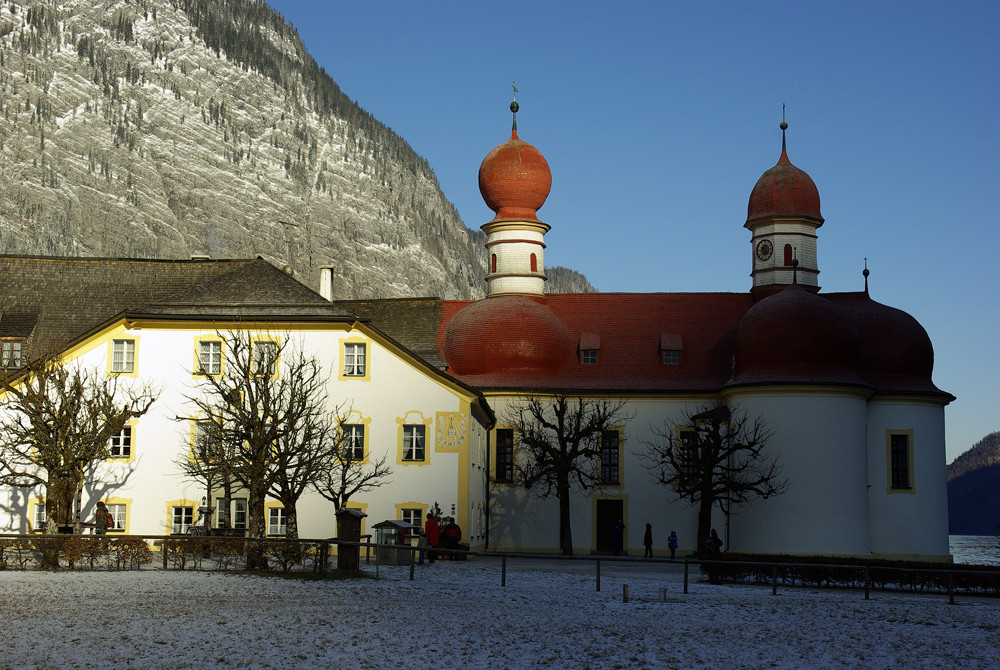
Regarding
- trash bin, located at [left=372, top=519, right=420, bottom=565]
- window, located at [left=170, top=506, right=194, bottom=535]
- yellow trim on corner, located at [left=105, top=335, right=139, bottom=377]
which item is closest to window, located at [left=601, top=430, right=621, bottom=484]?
window, located at [left=170, top=506, right=194, bottom=535]

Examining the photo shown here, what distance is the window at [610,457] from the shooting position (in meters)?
49.3

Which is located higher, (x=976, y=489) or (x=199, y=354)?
(x=199, y=354)

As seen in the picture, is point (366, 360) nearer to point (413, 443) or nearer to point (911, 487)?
point (413, 443)

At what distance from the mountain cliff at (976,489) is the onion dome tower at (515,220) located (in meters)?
125

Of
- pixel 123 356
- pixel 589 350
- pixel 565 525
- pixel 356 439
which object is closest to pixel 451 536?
pixel 356 439

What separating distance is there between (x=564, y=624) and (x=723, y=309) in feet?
112

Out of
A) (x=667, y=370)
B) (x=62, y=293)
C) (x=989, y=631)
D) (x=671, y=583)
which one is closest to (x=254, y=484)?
(x=671, y=583)

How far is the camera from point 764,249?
181 ft

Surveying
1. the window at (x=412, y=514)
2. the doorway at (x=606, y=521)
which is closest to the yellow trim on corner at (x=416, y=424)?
the window at (x=412, y=514)

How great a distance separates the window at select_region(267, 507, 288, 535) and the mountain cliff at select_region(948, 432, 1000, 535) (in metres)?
141

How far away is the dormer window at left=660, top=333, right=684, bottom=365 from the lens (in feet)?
167

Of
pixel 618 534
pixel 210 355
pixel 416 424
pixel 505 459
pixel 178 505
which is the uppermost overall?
pixel 210 355

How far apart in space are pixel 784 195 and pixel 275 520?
27.0 meters

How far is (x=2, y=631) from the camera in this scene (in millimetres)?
17250
